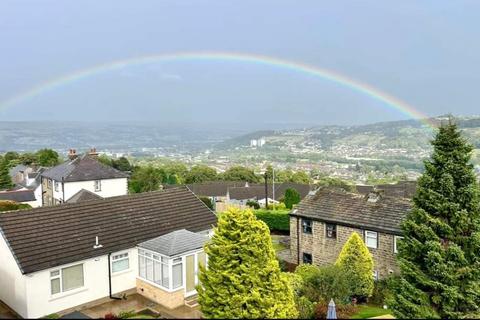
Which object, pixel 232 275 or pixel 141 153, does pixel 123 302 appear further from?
pixel 141 153

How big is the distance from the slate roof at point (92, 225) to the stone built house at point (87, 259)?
0.11 ft

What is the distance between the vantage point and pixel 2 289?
1596 centimetres

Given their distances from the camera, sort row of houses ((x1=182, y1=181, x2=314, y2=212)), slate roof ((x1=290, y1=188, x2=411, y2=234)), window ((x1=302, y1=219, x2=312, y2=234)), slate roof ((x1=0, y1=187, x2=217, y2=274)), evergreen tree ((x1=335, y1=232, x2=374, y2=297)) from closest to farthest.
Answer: slate roof ((x1=0, y1=187, x2=217, y2=274)) → evergreen tree ((x1=335, y1=232, x2=374, y2=297)) → slate roof ((x1=290, y1=188, x2=411, y2=234)) → window ((x1=302, y1=219, x2=312, y2=234)) → row of houses ((x1=182, y1=181, x2=314, y2=212))

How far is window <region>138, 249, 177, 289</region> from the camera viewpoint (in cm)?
1576

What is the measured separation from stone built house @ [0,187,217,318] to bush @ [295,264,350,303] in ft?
14.3

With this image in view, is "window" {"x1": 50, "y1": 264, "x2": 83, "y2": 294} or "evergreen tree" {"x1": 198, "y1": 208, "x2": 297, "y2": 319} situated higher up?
"evergreen tree" {"x1": 198, "y1": 208, "x2": 297, "y2": 319}

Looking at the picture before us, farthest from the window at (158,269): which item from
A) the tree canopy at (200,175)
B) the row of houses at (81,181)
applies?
the tree canopy at (200,175)

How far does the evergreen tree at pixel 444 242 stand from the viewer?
13.6m

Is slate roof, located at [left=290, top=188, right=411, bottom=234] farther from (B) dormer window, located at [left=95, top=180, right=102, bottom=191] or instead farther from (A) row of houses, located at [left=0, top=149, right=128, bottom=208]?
(B) dormer window, located at [left=95, top=180, right=102, bottom=191]

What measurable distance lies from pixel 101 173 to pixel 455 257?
30819 millimetres

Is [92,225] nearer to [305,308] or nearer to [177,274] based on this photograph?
[177,274]

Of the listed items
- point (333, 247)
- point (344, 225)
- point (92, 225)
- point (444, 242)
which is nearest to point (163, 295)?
point (92, 225)

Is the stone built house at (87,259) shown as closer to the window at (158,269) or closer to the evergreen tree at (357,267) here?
the window at (158,269)

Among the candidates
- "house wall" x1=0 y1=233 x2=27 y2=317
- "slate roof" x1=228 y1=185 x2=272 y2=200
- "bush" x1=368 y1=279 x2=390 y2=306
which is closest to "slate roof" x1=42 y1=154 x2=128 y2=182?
"house wall" x1=0 y1=233 x2=27 y2=317
